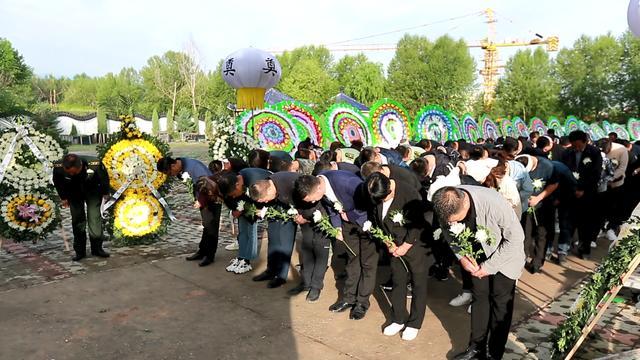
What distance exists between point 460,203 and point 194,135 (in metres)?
45.6

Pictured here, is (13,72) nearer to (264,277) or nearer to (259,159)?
(259,159)

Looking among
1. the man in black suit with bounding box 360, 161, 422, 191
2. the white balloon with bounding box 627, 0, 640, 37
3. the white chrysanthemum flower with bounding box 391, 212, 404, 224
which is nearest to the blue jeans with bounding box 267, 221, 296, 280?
the man in black suit with bounding box 360, 161, 422, 191

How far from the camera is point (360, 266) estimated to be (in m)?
5.19

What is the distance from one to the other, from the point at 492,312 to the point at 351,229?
5.62ft

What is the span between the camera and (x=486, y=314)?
154 inches

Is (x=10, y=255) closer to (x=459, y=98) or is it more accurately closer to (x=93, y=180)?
(x=93, y=180)

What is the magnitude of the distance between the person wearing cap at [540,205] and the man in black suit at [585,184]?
657 millimetres

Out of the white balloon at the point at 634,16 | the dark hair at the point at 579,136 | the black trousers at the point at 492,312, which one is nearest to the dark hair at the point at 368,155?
the black trousers at the point at 492,312

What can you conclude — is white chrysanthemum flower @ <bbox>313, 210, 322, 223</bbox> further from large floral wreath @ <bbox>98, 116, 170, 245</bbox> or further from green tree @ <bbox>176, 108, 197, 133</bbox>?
green tree @ <bbox>176, 108, 197, 133</bbox>

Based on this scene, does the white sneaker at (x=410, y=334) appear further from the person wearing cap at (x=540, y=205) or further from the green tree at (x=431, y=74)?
the green tree at (x=431, y=74)

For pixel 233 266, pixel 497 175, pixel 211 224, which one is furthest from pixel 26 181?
pixel 497 175

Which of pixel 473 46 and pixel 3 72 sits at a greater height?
pixel 473 46

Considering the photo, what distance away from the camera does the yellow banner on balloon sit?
477 inches

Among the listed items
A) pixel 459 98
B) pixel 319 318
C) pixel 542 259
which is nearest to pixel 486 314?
pixel 319 318
